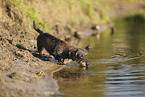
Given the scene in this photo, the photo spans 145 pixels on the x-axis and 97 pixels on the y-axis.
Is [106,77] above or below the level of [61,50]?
below

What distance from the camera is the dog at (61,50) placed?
9.66 m

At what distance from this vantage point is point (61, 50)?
10.3m

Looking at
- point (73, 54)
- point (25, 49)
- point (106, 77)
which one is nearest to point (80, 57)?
point (73, 54)

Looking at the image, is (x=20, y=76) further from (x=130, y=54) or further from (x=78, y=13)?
(x=78, y=13)

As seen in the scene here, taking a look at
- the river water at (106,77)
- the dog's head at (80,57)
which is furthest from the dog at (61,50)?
the river water at (106,77)

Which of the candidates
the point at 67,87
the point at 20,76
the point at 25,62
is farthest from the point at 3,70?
the point at 67,87

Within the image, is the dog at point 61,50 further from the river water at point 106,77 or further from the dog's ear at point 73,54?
the river water at point 106,77

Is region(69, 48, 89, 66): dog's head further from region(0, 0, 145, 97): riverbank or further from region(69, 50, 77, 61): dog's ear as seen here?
region(0, 0, 145, 97): riverbank

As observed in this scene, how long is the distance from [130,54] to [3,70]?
5.82 m

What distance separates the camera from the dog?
380 inches

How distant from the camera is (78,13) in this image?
2459cm

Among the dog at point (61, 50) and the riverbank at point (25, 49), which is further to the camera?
the dog at point (61, 50)

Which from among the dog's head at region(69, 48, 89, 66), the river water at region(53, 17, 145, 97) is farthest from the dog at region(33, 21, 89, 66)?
the river water at region(53, 17, 145, 97)

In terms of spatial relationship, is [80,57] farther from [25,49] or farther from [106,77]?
[25,49]
